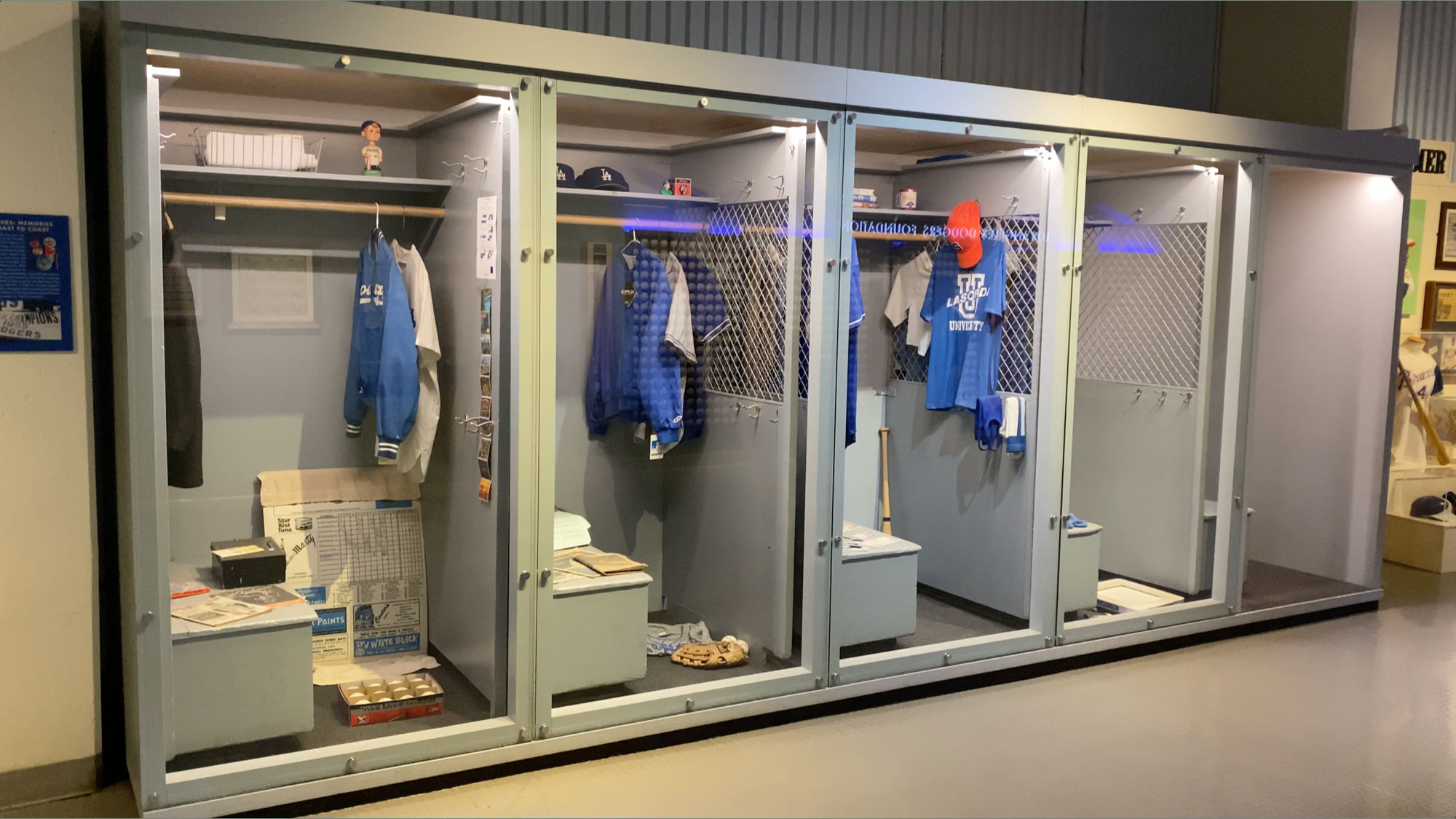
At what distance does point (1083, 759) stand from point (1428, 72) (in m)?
5.52

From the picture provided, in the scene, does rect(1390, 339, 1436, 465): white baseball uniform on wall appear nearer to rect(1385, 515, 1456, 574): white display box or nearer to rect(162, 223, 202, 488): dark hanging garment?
rect(1385, 515, 1456, 574): white display box

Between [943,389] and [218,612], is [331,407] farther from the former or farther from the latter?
[943,389]

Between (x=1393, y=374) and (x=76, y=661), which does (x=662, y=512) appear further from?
(x=1393, y=374)

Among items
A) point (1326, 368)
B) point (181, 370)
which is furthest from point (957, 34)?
point (181, 370)

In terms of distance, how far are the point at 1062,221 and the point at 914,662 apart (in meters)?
1.78

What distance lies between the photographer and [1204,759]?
12.7ft

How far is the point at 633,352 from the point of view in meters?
4.05

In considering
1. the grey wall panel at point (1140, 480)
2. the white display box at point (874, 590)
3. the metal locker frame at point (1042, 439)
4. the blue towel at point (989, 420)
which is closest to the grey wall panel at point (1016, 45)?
the metal locker frame at point (1042, 439)

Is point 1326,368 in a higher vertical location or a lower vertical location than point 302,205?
lower

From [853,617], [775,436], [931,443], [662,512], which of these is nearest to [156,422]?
[662,512]

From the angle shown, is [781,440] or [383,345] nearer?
[383,345]

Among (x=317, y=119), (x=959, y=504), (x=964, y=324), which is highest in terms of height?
(x=317, y=119)

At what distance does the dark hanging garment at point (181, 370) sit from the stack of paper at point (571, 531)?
3.67 ft

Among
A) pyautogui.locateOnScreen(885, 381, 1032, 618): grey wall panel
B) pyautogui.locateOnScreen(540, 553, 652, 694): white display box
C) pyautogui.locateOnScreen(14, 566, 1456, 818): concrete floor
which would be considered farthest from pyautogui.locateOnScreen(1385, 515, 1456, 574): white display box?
pyautogui.locateOnScreen(540, 553, 652, 694): white display box
